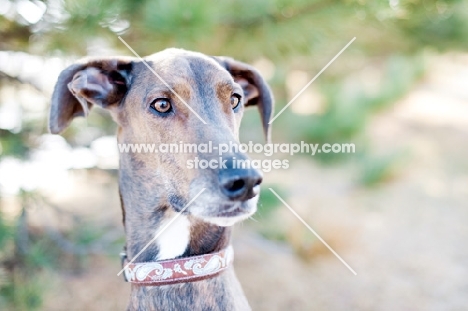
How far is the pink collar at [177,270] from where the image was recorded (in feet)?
7.27

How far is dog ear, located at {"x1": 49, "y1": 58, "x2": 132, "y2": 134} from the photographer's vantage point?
2.40m

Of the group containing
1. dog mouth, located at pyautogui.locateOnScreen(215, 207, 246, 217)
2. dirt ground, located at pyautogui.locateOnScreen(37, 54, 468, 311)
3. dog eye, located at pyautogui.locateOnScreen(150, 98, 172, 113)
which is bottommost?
dirt ground, located at pyautogui.locateOnScreen(37, 54, 468, 311)

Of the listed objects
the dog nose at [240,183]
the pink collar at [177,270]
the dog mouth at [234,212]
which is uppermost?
the dog nose at [240,183]

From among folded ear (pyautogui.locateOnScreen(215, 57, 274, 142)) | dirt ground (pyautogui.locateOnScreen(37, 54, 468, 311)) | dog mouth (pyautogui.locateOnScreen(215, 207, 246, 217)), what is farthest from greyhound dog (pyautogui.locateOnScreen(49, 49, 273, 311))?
dirt ground (pyautogui.locateOnScreen(37, 54, 468, 311))

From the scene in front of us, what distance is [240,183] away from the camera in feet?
6.53

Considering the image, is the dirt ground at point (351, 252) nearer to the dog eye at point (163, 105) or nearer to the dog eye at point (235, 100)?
the dog eye at point (235, 100)

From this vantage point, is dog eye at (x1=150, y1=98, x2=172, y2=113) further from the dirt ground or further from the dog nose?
the dirt ground

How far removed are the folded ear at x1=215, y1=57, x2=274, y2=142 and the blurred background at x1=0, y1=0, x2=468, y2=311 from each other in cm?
46

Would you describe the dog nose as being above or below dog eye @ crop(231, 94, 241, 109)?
below

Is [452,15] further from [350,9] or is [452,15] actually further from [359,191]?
[359,191]

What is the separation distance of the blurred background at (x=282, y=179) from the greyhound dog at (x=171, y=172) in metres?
0.42

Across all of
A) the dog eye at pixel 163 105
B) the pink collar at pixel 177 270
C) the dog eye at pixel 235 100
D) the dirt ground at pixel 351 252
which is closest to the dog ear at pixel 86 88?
the dog eye at pixel 163 105

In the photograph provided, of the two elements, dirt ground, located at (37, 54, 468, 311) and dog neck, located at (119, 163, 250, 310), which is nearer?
dog neck, located at (119, 163, 250, 310)

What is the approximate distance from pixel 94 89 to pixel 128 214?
0.64m
